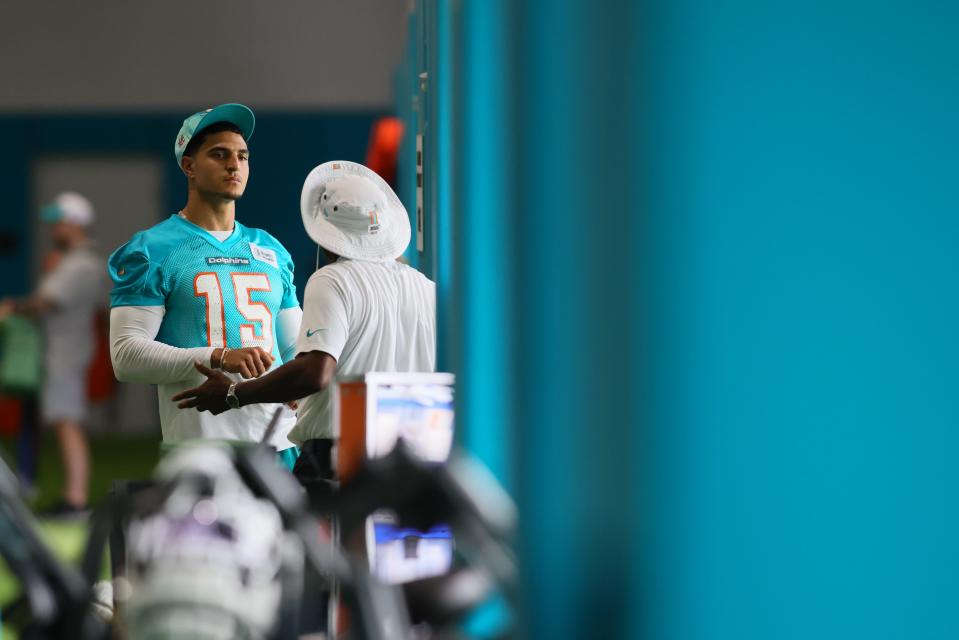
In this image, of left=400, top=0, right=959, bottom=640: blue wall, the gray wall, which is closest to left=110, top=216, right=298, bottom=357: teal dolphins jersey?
the gray wall

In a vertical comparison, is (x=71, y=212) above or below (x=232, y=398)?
above

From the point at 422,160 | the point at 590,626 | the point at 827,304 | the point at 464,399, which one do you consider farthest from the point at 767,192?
the point at 422,160

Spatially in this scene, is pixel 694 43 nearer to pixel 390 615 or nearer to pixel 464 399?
pixel 390 615

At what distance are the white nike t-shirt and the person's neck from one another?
0.49 ft

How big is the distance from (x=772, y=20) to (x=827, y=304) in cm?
14

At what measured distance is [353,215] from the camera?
1.73 metres

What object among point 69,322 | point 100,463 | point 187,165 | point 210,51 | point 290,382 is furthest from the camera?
point 100,463

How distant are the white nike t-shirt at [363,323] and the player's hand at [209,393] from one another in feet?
0.39

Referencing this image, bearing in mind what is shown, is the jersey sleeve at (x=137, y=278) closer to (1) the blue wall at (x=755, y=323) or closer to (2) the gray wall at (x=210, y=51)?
(2) the gray wall at (x=210, y=51)

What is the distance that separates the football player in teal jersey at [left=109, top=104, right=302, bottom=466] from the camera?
5.58ft

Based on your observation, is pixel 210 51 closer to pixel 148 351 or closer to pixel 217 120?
pixel 217 120

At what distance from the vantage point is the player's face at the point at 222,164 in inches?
67.7

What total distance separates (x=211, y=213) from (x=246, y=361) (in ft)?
0.71

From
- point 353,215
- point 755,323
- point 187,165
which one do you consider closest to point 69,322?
point 187,165
